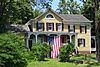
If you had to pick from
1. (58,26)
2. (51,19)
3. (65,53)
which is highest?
(51,19)

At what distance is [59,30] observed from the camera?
50844 millimetres

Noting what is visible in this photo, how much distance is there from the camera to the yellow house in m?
49.8

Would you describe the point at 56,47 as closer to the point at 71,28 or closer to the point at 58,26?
the point at 58,26

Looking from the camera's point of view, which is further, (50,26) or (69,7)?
(69,7)

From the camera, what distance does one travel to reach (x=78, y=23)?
169 ft

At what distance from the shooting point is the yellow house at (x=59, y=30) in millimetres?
49812

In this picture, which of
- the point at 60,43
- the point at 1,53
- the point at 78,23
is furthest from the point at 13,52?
the point at 78,23

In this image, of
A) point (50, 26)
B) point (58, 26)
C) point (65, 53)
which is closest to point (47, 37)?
point (50, 26)

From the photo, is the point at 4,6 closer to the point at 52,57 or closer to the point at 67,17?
the point at 52,57

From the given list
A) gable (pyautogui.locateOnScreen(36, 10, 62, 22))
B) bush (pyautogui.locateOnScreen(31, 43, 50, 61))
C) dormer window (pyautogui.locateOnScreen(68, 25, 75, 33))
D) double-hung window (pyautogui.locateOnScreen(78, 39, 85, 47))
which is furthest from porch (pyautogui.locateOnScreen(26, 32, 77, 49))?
bush (pyautogui.locateOnScreen(31, 43, 50, 61))

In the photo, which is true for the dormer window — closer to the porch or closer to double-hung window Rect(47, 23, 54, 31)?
the porch

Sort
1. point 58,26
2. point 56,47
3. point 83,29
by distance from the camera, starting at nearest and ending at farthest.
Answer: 1. point 56,47
2. point 58,26
3. point 83,29

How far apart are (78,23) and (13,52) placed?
32.8 m

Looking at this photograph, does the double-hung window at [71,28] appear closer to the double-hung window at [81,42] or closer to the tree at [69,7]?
the double-hung window at [81,42]
